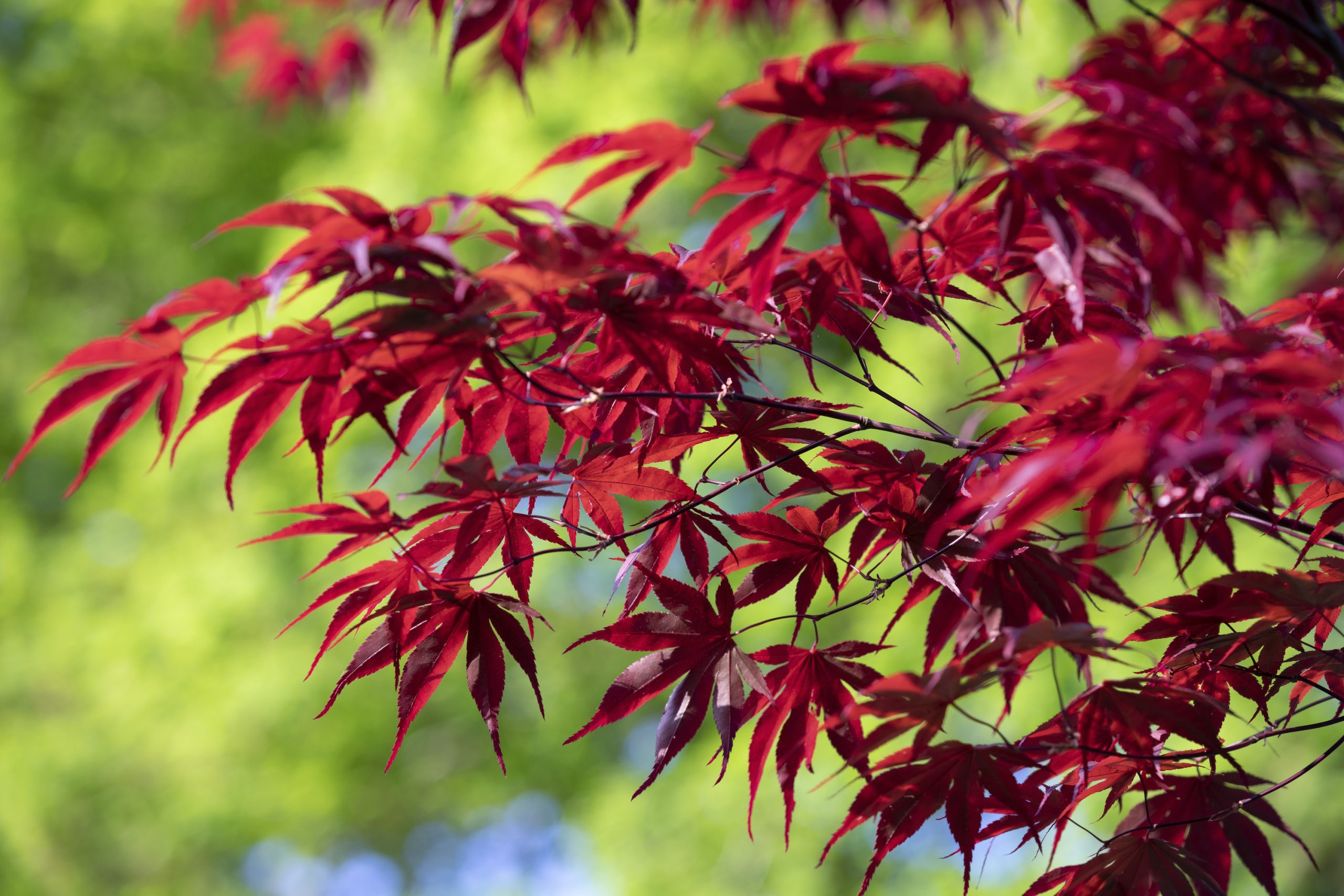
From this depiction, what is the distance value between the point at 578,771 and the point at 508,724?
1.57 ft

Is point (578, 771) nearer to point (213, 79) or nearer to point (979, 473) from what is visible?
point (213, 79)

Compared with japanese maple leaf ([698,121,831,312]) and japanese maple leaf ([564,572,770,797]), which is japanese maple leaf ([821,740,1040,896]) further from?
japanese maple leaf ([698,121,831,312])

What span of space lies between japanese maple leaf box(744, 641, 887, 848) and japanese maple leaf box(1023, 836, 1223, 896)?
19 centimetres

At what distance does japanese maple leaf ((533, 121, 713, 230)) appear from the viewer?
563mm

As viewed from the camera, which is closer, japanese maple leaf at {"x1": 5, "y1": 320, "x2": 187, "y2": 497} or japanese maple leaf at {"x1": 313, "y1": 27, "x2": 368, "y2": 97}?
japanese maple leaf at {"x1": 5, "y1": 320, "x2": 187, "y2": 497}

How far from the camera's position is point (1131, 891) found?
75 centimetres

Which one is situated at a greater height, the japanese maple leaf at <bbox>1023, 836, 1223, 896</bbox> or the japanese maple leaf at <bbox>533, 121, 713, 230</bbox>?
the japanese maple leaf at <bbox>533, 121, 713, 230</bbox>

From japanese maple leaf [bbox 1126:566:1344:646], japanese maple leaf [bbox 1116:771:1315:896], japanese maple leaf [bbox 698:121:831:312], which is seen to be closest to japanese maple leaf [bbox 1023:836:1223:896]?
japanese maple leaf [bbox 1116:771:1315:896]

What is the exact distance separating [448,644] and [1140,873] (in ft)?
1.83

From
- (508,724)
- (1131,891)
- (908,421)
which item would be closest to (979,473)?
(1131,891)

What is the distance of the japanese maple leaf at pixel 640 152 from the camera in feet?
1.85

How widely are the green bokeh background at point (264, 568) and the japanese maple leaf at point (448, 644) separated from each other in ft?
7.11

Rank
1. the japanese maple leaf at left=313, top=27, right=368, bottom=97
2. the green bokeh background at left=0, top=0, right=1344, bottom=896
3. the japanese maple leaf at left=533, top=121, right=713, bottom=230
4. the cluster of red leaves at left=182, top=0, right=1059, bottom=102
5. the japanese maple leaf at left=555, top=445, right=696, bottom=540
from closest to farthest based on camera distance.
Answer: the japanese maple leaf at left=533, top=121, right=713, bottom=230 → the japanese maple leaf at left=555, top=445, right=696, bottom=540 → the cluster of red leaves at left=182, top=0, right=1059, bottom=102 → the japanese maple leaf at left=313, top=27, right=368, bottom=97 → the green bokeh background at left=0, top=0, right=1344, bottom=896

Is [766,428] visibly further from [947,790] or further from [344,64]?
[344,64]
